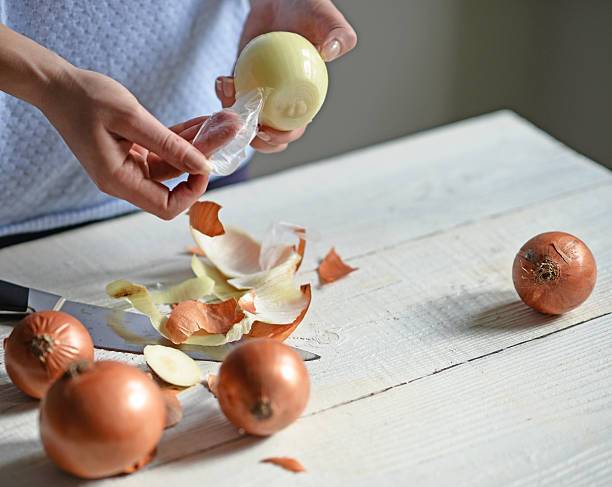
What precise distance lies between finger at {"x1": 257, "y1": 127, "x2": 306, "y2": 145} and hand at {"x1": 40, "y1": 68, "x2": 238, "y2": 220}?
A: 11 cm

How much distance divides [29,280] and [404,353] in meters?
0.50

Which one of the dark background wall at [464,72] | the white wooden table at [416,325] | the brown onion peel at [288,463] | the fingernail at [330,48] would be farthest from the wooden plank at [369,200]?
the dark background wall at [464,72]

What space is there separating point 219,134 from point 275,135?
0.14 m

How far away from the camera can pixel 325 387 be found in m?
0.95

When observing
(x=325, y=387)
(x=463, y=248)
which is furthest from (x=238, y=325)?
(x=463, y=248)

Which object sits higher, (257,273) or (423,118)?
(257,273)

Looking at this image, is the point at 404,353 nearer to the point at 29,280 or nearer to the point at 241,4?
the point at 29,280

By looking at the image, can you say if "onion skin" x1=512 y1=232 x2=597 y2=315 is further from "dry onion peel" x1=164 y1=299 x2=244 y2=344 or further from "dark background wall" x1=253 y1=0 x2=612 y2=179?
"dark background wall" x1=253 y1=0 x2=612 y2=179

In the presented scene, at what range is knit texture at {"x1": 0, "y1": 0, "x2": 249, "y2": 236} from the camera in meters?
1.20

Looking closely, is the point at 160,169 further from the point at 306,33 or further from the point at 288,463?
the point at 288,463

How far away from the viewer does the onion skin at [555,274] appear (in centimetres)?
104

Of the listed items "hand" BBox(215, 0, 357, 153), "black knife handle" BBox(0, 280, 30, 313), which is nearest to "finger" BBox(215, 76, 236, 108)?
"hand" BBox(215, 0, 357, 153)

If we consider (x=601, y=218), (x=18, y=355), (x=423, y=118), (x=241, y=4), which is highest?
(x=241, y=4)

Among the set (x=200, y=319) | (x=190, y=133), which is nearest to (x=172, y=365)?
(x=200, y=319)
